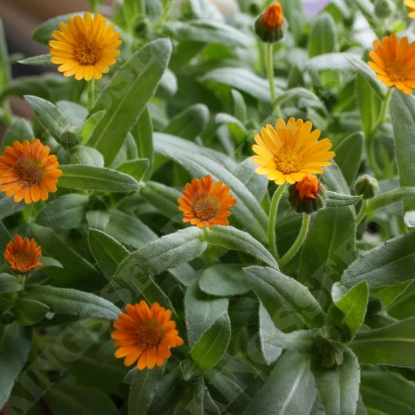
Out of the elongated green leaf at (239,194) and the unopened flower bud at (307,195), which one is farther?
the elongated green leaf at (239,194)

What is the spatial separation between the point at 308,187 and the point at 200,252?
0.45 ft

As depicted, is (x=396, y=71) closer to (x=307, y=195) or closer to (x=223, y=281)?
(x=307, y=195)

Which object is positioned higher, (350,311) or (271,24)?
(271,24)

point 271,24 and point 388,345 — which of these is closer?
point 388,345

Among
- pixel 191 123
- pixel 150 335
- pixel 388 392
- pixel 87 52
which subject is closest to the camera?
pixel 150 335

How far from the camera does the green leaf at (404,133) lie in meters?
0.71

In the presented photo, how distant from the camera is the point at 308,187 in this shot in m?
0.57

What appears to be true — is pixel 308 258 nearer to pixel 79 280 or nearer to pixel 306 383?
pixel 306 383

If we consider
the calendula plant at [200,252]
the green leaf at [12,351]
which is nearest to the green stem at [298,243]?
the calendula plant at [200,252]

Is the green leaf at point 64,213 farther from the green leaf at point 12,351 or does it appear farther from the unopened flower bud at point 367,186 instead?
the unopened flower bud at point 367,186

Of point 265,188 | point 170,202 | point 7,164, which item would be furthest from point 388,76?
point 7,164

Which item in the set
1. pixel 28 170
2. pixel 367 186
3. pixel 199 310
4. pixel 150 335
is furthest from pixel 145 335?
pixel 367 186

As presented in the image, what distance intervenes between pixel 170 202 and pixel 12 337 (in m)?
0.24

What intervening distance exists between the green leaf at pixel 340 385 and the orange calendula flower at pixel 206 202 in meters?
0.19
